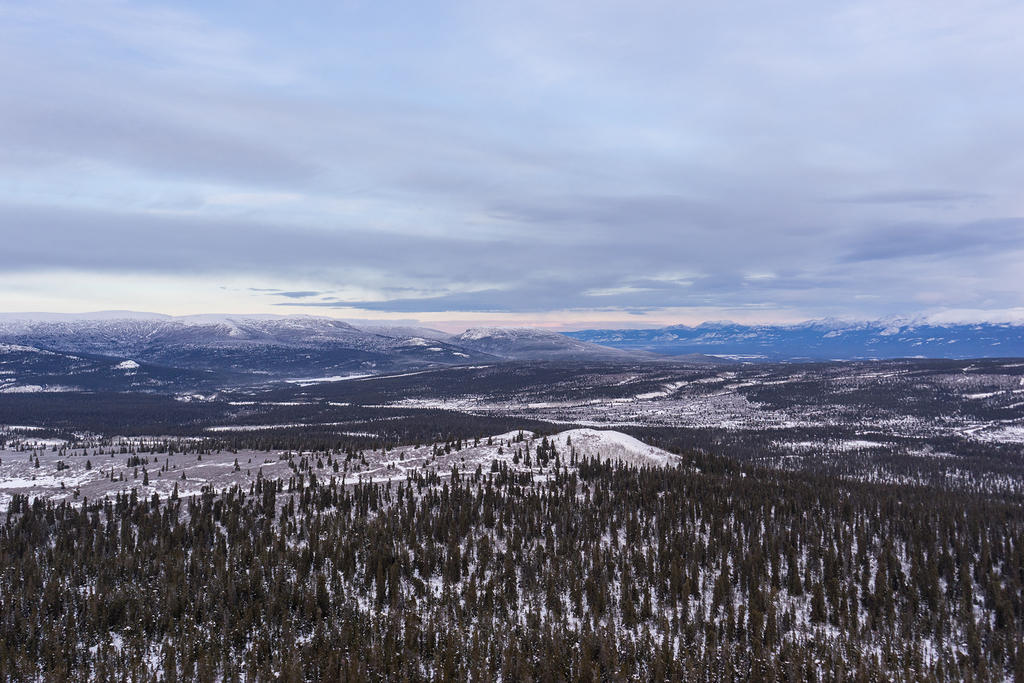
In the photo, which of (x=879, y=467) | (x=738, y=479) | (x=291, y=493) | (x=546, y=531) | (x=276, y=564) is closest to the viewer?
(x=276, y=564)

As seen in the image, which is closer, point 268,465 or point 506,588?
point 506,588

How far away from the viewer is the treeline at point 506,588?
907 inches

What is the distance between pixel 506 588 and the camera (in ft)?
94.9

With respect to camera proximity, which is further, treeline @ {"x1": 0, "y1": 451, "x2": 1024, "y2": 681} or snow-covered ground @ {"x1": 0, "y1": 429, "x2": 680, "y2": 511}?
snow-covered ground @ {"x1": 0, "y1": 429, "x2": 680, "y2": 511}

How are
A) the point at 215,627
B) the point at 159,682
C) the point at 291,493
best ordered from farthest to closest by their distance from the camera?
the point at 291,493 < the point at 215,627 < the point at 159,682

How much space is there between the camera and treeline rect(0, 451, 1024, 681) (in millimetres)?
23047

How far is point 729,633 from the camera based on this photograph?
1008 inches

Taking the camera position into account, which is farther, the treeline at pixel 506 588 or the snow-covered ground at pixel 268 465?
the snow-covered ground at pixel 268 465

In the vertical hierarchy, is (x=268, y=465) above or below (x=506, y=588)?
below

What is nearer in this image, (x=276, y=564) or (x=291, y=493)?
(x=276, y=564)

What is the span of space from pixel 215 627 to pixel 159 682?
10.7 feet

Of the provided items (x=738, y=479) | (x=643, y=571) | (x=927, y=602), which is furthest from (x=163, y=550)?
(x=738, y=479)

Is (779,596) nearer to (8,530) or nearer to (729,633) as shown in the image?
(729,633)

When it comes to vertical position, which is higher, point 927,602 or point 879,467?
point 927,602
